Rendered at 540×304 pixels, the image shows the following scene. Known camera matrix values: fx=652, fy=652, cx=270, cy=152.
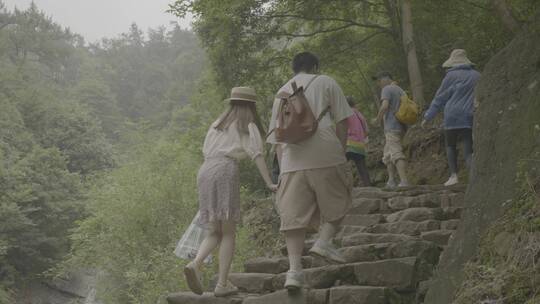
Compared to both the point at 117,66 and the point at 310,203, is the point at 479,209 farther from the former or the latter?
the point at 117,66

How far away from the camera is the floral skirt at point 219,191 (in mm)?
6043

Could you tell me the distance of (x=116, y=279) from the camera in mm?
19750

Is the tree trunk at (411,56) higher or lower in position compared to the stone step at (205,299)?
higher

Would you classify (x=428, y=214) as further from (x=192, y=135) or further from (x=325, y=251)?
(x=192, y=135)

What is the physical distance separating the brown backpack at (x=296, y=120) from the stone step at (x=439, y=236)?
2.15m

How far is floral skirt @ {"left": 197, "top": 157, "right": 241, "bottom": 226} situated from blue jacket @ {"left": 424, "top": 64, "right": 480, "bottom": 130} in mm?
3616

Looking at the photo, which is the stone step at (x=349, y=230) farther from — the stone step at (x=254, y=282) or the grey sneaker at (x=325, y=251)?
the grey sneaker at (x=325, y=251)

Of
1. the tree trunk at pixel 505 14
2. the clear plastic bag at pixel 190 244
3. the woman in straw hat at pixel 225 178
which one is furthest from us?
the clear plastic bag at pixel 190 244

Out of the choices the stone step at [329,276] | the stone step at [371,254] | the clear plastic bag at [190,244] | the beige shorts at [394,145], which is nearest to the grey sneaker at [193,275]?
the stone step at [371,254]

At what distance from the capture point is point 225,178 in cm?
611

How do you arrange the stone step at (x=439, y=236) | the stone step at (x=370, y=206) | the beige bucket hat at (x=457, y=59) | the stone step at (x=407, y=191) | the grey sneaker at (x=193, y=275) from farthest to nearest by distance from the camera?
the stone step at (x=370, y=206), the stone step at (x=407, y=191), the beige bucket hat at (x=457, y=59), the stone step at (x=439, y=236), the grey sneaker at (x=193, y=275)

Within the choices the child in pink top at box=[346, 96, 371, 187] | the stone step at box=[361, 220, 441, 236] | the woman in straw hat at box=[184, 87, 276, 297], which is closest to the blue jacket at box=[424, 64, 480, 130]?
the child in pink top at box=[346, 96, 371, 187]

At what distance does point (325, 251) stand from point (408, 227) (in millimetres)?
2313

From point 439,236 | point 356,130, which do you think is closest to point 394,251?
point 439,236
